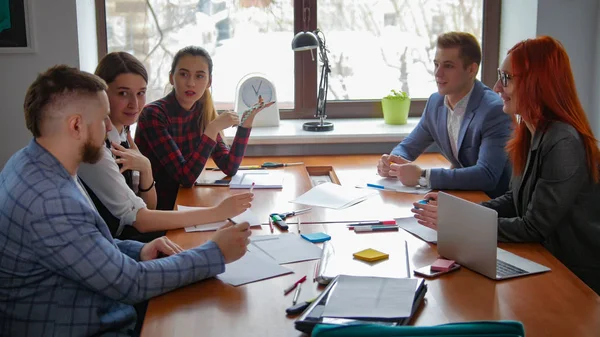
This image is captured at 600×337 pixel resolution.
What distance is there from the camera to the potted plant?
150 inches

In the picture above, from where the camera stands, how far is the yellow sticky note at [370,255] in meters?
1.78

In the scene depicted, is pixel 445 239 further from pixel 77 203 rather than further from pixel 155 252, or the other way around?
pixel 77 203

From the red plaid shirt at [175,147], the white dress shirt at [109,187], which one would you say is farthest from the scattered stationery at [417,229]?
the red plaid shirt at [175,147]

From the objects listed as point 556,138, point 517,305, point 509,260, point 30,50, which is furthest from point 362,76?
point 517,305

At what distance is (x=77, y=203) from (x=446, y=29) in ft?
9.76

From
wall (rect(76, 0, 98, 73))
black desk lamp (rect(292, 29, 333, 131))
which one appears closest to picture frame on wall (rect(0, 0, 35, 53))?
wall (rect(76, 0, 98, 73))

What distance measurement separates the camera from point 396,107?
12.5 feet

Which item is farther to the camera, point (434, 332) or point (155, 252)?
point (155, 252)

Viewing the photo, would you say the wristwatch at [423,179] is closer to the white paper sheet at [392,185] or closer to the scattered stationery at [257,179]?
the white paper sheet at [392,185]

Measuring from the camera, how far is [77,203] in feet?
4.87

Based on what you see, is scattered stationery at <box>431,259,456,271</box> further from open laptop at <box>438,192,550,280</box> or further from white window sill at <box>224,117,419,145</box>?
white window sill at <box>224,117,419,145</box>

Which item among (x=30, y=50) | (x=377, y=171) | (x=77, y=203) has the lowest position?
(x=377, y=171)

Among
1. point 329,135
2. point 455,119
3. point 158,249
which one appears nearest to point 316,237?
point 158,249

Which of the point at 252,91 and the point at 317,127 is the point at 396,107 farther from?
the point at 252,91
